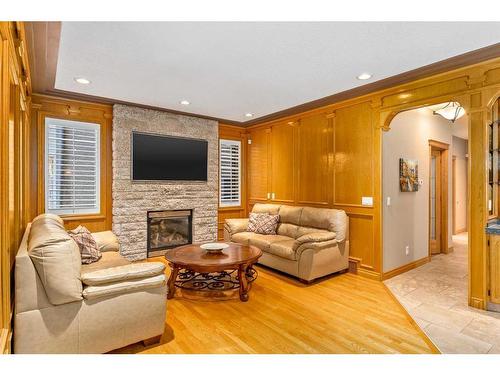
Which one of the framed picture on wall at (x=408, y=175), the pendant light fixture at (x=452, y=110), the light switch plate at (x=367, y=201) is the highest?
the pendant light fixture at (x=452, y=110)

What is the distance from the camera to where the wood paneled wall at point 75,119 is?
158 inches

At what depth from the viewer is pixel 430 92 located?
3387mm

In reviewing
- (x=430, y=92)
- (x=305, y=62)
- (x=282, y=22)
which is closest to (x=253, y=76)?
(x=305, y=62)

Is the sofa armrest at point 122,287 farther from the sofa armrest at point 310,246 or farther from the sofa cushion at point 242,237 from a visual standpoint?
the sofa cushion at point 242,237

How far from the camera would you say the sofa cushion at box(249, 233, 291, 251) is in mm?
4234

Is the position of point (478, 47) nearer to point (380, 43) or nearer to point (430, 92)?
point (430, 92)

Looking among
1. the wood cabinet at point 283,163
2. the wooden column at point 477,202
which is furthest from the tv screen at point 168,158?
the wooden column at point 477,202

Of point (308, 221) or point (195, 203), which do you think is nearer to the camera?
point (308, 221)

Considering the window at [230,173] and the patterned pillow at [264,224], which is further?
the window at [230,173]

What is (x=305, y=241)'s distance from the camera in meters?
3.70

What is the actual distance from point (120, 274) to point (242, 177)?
4.44 meters

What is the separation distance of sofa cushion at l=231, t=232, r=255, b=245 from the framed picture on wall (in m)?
2.52

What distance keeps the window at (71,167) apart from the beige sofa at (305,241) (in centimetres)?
244

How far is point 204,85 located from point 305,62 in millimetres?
1423
